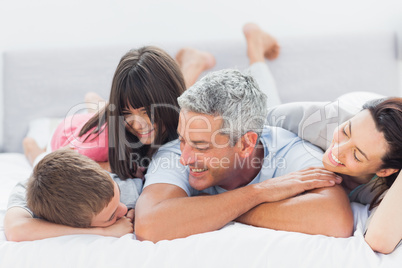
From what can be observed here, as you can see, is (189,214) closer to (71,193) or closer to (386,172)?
(71,193)

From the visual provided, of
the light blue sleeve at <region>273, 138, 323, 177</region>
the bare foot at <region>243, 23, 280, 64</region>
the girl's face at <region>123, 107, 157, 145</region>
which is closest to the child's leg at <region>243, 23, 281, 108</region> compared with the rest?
the bare foot at <region>243, 23, 280, 64</region>

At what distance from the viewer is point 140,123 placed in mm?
1509

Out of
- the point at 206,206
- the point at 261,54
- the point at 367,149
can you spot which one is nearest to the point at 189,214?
the point at 206,206

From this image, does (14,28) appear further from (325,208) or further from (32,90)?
(325,208)

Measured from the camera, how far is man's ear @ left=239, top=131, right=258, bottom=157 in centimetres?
134

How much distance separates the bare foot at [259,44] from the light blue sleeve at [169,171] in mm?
874

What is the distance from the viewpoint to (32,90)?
2170 millimetres

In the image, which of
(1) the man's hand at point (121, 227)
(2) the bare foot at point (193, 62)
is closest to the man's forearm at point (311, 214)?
(1) the man's hand at point (121, 227)

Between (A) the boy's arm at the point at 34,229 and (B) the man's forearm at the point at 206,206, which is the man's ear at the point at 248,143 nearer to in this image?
(B) the man's forearm at the point at 206,206

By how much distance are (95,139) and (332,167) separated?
0.89m

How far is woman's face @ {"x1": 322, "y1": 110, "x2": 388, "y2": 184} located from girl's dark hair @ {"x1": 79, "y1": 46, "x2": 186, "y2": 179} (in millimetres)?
558

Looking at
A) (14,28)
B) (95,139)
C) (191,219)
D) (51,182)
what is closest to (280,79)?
Result: (95,139)

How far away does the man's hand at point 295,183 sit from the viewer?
4.02 feet

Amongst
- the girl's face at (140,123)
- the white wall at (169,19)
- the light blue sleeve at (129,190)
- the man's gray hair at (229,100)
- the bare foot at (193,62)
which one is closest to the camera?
the man's gray hair at (229,100)
